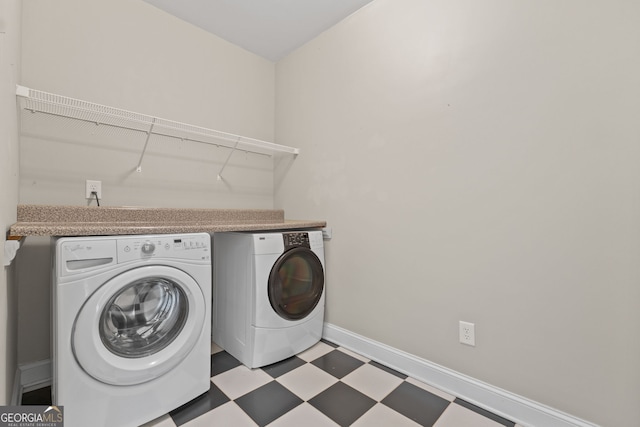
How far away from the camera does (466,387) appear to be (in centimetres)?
142

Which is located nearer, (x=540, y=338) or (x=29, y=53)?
(x=540, y=338)

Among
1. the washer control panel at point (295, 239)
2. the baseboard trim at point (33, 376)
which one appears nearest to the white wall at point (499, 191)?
the washer control panel at point (295, 239)

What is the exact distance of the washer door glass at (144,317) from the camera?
1207 mm

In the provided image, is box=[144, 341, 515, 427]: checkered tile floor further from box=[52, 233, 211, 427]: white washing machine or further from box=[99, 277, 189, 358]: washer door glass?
box=[99, 277, 189, 358]: washer door glass

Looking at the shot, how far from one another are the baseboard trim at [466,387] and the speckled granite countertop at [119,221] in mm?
927

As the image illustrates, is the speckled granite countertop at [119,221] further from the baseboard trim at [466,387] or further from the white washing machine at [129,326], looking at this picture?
the baseboard trim at [466,387]

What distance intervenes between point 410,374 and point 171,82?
2564mm

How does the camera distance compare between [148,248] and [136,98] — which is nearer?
[148,248]

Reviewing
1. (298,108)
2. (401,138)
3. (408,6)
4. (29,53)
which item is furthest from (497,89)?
(29,53)

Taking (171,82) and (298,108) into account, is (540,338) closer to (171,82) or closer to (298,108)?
(298,108)

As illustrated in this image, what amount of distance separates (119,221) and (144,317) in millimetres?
596

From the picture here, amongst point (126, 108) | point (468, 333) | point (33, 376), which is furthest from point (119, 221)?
point (468, 333)

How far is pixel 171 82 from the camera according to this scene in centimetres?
205

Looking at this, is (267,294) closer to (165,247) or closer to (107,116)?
(165,247)
